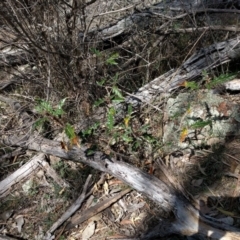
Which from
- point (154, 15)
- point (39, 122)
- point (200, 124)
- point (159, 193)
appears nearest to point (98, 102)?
point (39, 122)

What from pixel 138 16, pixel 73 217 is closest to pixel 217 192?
pixel 73 217

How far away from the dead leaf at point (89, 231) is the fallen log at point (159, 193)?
51cm

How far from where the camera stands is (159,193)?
10.1ft

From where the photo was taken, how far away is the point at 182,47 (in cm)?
458

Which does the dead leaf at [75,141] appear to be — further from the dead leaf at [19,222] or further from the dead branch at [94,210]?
the dead leaf at [19,222]

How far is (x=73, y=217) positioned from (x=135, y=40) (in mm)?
2425

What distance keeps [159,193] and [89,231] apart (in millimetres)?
770

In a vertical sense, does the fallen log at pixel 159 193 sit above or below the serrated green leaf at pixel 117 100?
below

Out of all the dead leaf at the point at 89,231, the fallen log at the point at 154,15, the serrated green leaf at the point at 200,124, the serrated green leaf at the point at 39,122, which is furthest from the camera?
the fallen log at the point at 154,15

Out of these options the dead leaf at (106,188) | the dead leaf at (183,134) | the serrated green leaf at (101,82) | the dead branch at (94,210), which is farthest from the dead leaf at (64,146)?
the dead leaf at (183,134)

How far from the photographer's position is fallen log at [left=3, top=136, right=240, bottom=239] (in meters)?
2.81

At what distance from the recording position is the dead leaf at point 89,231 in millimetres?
3266

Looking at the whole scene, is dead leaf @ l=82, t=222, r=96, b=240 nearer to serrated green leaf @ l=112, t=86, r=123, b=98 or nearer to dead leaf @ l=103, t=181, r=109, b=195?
dead leaf @ l=103, t=181, r=109, b=195

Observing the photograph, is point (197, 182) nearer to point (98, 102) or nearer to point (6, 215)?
point (98, 102)
